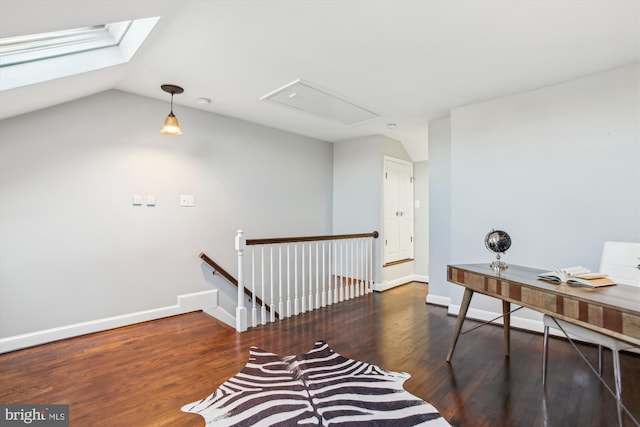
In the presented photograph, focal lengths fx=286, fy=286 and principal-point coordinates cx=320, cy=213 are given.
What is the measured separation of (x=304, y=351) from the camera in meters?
2.48

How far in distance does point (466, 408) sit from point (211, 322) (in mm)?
2493

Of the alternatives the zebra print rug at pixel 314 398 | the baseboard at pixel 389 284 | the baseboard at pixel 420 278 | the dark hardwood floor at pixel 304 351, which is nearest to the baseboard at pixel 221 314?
the dark hardwood floor at pixel 304 351

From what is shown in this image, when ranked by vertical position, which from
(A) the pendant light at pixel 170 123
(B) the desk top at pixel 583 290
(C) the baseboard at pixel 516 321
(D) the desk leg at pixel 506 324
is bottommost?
(C) the baseboard at pixel 516 321

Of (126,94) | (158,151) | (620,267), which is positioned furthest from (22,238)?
(620,267)

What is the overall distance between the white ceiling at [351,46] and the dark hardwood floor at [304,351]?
2.03 m

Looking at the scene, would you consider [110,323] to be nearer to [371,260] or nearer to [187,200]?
[187,200]

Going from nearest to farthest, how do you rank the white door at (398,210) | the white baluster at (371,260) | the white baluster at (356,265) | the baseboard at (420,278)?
the white baluster at (356,265)
the white baluster at (371,260)
the white door at (398,210)
the baseboard at (420,278)

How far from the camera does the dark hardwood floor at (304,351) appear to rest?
67.4 inches

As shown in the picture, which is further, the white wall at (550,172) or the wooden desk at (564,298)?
the white wall at (550,172)

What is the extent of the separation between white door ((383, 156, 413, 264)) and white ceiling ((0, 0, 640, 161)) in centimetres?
175

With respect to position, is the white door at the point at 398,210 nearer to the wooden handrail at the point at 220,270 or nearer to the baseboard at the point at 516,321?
the baseboard at the point at 516,321

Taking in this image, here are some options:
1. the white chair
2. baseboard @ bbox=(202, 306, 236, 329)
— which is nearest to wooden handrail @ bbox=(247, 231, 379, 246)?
baseboard @ bbox=(202, 306, 236, 329)

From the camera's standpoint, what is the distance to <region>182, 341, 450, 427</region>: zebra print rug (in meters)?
1.63

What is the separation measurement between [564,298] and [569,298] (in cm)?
3
